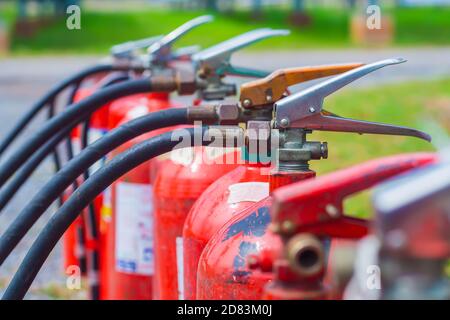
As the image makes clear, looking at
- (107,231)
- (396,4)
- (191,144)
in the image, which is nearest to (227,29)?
(396,4)

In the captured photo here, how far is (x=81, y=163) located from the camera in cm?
164

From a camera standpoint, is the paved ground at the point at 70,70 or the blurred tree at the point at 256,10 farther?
the blurred tree at the point at 256,10

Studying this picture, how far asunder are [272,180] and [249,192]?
8.5 inches

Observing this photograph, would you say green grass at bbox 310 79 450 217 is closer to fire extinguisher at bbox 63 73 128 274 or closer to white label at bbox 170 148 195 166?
fire extinguisher at bbox 63 73 128 274

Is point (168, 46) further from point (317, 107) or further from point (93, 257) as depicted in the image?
point (317, 107)

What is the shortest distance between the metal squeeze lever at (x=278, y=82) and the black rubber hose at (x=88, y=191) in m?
0.11

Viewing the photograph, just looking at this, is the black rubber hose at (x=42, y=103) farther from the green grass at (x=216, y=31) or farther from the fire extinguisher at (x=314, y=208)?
the green grass at (x=216, y=31)

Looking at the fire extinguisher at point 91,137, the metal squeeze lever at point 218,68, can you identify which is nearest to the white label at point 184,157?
the metal squeeze lever at point 218,68

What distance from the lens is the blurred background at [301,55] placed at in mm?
5332

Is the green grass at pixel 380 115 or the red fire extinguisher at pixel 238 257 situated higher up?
the red fire extinguisher at pixel 238 257

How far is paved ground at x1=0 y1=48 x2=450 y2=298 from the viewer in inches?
291

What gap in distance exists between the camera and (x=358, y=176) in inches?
35.9
